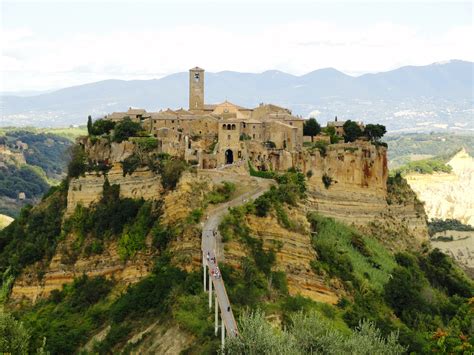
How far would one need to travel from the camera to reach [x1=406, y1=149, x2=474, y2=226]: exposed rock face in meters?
129

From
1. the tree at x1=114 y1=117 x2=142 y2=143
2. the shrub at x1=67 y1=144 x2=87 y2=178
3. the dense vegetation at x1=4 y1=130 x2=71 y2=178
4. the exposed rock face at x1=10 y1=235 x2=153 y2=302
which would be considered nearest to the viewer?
the exposed rock face at x1=10 y1=235 x2=153 y2=302

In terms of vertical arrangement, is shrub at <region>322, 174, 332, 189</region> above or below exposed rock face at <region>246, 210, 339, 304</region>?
above

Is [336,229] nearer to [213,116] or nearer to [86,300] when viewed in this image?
[213,116]

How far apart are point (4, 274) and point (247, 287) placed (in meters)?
20.6

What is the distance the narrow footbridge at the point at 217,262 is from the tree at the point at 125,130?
33.7 feet

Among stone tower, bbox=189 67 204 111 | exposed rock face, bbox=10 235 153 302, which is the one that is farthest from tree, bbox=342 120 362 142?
exposed rock face, bbox=10 235 153 302

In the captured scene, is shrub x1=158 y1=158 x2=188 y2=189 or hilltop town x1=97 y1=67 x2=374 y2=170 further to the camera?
hilltop town x1=97 y1=67 x2=374 y2=170

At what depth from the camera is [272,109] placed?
6166cm

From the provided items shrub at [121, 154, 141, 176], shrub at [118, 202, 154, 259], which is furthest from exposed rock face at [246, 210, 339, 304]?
shrub at [121, 154, 141, 176]

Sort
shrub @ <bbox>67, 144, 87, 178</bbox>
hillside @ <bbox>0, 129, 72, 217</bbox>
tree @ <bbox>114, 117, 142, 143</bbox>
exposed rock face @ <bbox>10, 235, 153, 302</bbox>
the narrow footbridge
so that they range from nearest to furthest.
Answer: the narrow footbridge, exposed rock face @ <bbox>10, 235, 153, 302</bbox>, shrub @ <bbox>67, 144, 87, 178</bbox>, tree @ <bbox>114, 117, 142, 143</bbox>, hillside @ <bbox>0, 129, 72, 217</bbox>

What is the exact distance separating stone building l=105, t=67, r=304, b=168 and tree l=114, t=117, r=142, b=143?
126 cm

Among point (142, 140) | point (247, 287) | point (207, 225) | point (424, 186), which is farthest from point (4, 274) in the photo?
point (424, 186)

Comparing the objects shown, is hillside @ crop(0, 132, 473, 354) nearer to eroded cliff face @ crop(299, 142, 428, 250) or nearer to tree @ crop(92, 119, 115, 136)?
eroded cliff face @ crop(299, 142, 428, 250)

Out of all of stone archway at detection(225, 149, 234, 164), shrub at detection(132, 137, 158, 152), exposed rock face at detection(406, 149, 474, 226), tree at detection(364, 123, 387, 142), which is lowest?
exposed rock face at detection(406, 149, 474, 226)
